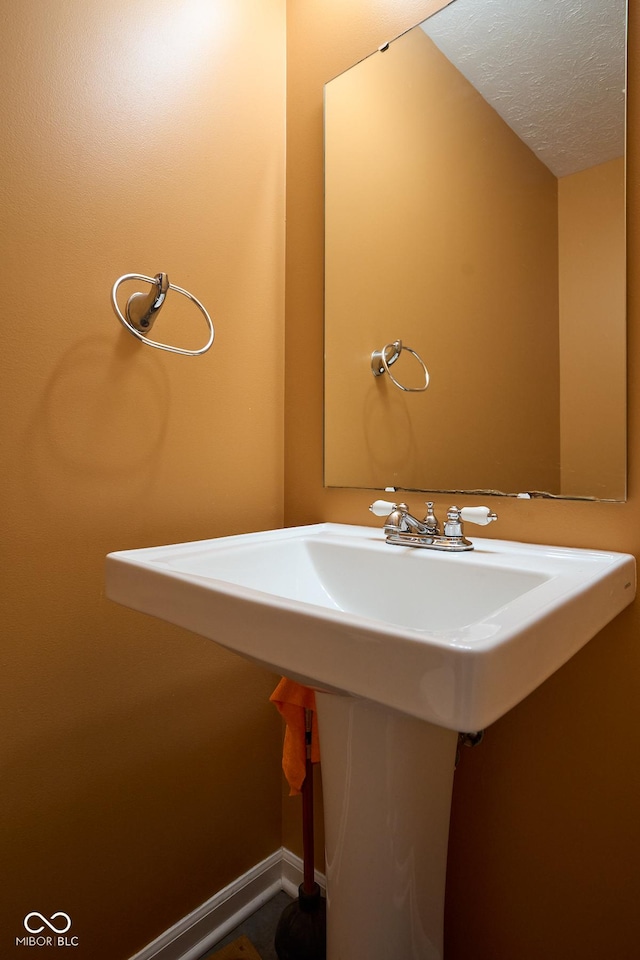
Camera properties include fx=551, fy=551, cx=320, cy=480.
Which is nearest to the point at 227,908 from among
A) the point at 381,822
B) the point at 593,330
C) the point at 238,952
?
the point at 238,952

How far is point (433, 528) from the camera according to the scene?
103cm

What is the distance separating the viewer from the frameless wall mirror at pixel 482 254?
93 centimetres

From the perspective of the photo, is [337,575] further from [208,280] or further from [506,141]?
[506,141]

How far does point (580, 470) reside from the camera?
939 millimetres

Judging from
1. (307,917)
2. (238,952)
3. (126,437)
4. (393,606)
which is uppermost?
(126,437)

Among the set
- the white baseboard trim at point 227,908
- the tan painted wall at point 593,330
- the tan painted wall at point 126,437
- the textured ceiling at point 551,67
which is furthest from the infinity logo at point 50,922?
the textured ceiling at point 551,67

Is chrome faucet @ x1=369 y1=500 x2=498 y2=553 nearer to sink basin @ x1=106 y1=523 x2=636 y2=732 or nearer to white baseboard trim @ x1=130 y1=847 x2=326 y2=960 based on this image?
sink basin @ x1=106 y1=523 x2=636 y2=732

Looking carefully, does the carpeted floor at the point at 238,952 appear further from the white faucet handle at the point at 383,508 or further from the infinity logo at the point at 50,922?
the white faucet handle at the point at 383,508

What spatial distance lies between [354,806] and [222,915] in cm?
70

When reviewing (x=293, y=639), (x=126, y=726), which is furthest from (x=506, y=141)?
(x=126, y=726)

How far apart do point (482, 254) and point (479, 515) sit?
1.74 ft

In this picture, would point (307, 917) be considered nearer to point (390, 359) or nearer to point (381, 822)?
point (381, 822)

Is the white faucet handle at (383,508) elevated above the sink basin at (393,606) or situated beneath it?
elevated above

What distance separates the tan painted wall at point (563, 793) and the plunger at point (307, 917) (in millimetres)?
264
